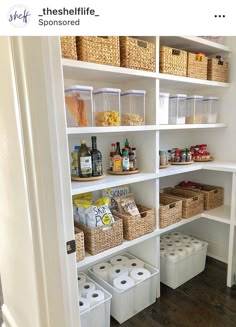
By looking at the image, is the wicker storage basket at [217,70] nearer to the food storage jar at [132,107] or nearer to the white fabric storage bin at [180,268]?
the food storage jar at [132,107]

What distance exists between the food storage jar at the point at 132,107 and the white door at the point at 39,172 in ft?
2.63

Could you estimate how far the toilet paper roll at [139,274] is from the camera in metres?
1.70

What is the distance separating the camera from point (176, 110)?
200 centimetres

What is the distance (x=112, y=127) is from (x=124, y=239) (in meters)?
0.78

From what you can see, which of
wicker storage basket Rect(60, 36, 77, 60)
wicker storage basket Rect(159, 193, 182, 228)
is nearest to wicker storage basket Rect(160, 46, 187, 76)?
wicker storage basket Rect(60, 36, 77, 60)

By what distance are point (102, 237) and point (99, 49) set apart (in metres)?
1.12

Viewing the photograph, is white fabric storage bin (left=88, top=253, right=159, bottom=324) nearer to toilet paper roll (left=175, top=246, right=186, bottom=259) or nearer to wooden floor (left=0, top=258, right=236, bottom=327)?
wooden floor (left=0, top=258, right=236, bottom=327)

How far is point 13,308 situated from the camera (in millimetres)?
1367

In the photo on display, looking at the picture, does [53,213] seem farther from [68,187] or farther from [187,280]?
[187,280]

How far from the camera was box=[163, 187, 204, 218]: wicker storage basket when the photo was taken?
197cm

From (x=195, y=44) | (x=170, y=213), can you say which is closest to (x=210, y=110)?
(x=195, y=44)

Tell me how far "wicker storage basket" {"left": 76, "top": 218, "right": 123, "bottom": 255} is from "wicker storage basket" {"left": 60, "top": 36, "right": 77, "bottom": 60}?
99cm
